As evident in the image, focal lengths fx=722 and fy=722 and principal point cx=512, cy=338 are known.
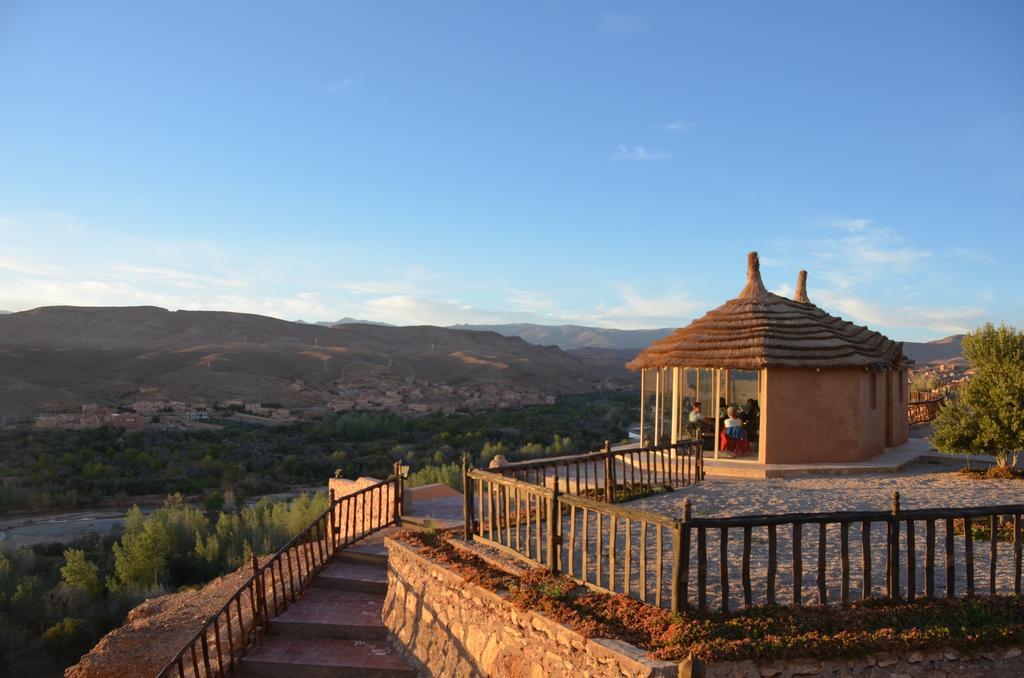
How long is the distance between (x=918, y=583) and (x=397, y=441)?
26.3 metres

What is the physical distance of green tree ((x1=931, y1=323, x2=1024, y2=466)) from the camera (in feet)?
40.7

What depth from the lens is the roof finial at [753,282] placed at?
51.8 ft

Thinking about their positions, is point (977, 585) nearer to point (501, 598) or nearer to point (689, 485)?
point (501, 598)

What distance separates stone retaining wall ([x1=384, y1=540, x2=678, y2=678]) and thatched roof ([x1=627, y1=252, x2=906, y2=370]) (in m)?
7.99

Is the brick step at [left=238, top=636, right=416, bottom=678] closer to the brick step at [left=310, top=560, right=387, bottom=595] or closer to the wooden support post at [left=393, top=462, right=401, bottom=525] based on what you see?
the brick step at [left=310, top=560, right=387, bottom=595]

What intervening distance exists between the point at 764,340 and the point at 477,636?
9327 mm

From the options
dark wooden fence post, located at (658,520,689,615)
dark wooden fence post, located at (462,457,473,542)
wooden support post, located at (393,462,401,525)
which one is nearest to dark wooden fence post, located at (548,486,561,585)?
dark wooden fence post, located at (658,520,689,615)

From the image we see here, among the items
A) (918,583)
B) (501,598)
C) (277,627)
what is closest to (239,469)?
(277,627)

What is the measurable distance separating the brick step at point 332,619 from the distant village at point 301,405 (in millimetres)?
27650

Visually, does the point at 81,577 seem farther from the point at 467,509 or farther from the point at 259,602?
the point at 467,509

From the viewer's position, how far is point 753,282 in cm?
1591

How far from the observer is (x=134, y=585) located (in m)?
13.4

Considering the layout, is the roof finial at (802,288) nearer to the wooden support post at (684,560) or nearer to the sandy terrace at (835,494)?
the sandy terrace at (835,494)

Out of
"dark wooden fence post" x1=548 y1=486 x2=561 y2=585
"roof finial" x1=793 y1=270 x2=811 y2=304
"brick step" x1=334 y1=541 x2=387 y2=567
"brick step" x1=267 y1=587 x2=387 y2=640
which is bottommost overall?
"brick step" x1=267 y1=587 x2=387 y2=640
